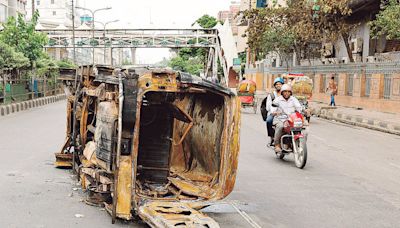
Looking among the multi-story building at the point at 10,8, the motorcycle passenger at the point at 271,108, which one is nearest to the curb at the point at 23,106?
the motorcycle passenger at the point at 271,108

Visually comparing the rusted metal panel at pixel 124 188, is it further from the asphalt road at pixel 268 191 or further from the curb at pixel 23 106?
the curb at pixel 23 106

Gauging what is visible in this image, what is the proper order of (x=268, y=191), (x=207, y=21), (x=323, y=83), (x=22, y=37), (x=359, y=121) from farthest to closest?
1. (x=207, y=21)
2. (x=323, y=83)
3. (x=22, y=37)
4. (x=359, y=121)
5. (x=268, y=191)

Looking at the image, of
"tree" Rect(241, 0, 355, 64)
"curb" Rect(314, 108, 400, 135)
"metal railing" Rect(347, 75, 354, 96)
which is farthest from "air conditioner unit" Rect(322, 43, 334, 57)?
"curb" Rect(314, 108, 400, 135)

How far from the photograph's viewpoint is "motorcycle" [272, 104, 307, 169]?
30.8ft

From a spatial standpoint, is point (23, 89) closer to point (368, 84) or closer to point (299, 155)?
point (368, 84)

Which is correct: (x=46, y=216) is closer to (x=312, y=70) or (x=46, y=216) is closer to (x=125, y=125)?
(x=125, y=125)

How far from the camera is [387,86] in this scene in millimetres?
23719

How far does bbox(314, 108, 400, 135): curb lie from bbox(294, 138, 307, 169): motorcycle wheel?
9.43m

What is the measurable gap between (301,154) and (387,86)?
52.2 feet

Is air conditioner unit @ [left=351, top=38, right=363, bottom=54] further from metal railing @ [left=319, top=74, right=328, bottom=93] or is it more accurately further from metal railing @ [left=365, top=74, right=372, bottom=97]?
metal railing @ [left=365, top=74, right=372, bottom=97]

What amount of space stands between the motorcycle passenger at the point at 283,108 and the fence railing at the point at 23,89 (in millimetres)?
15931

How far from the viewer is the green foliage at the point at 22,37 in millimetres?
27000

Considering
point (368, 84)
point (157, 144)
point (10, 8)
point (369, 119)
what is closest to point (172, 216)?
point (157, 144)

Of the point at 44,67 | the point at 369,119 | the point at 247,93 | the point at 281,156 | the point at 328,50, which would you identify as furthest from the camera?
the point at 328,50
